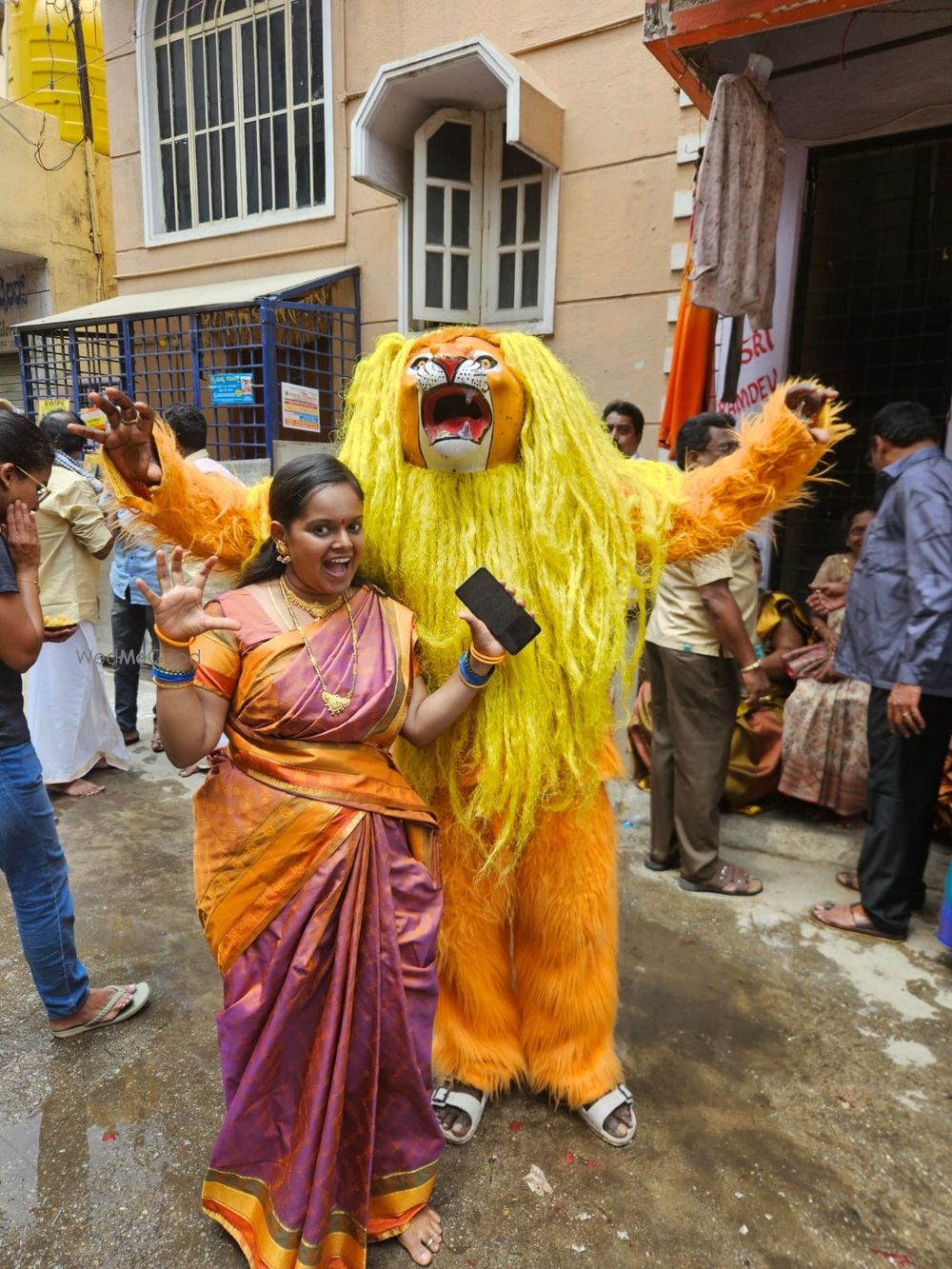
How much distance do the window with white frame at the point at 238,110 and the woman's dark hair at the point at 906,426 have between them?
5.05 m

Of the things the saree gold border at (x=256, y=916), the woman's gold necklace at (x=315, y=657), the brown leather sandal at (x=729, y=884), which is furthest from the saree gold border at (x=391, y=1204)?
the brown leather sandal at (x=729, y=884)

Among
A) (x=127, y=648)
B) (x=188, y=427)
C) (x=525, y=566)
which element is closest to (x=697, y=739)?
(x=525, y=566)

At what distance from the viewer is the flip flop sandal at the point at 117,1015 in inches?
94.3

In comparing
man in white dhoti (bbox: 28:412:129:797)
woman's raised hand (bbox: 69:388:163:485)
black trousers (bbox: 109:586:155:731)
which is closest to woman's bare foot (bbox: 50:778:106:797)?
man in white dhoti (bbox: 28:412:129:797)

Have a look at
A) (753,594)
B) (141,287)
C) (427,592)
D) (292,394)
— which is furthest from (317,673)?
(141,287)

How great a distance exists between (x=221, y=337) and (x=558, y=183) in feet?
10.8

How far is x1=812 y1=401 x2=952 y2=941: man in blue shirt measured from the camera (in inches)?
104

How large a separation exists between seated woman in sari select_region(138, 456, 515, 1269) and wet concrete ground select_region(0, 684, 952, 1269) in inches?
9.6

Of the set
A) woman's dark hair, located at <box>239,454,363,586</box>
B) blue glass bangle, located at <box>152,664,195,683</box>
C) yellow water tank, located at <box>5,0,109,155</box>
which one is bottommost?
blue glass bangle, located at <box>152,664,195,683</box>

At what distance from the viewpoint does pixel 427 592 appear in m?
1.91

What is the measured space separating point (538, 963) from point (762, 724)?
7.41ft

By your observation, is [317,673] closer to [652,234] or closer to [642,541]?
[642,541]

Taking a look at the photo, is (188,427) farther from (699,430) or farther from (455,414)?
(455,414)

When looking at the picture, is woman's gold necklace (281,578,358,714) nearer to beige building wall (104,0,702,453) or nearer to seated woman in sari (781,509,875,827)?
seated woman in sari (781,509,875,827)
